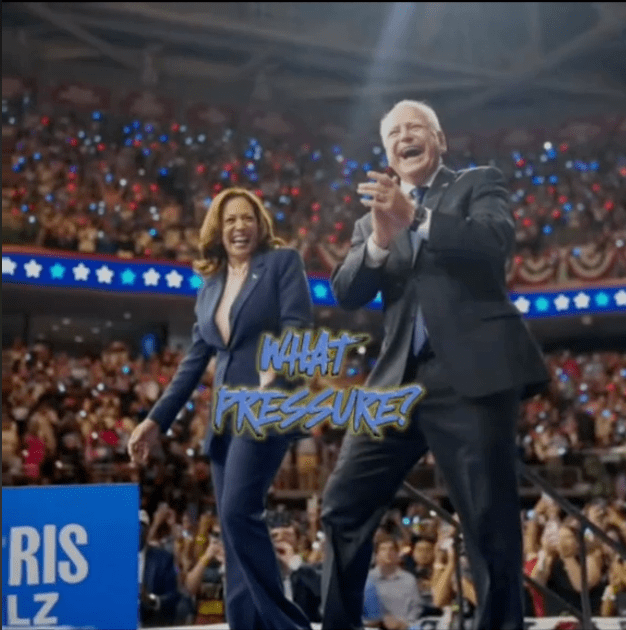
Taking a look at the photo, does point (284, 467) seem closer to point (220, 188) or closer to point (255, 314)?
point (255, 314)

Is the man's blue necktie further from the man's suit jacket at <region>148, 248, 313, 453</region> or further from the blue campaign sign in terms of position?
the blue campaign sign

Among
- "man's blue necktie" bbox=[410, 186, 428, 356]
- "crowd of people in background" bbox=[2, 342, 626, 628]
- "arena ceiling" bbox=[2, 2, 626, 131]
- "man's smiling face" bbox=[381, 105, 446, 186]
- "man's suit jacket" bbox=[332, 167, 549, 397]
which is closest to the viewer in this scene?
"man's suit jacket" bbox=[332, 167, 549, 397]

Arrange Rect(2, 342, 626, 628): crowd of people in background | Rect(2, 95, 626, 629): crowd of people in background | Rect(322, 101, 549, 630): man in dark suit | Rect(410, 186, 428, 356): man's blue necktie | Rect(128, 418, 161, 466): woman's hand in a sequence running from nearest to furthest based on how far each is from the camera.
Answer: Rect(322, 101, 549, 630): man in dark suit → Rect(410, 186, 428, 356): man's blue necktie → Rect(128, 418, 161, 466): woman's hand → Rect(2, 342, 626, 628): crowd of people in background → Rect(2, 95, 626, 629): crowd of people in background

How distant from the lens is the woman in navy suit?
3.18 m

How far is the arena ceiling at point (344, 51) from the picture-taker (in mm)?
13133

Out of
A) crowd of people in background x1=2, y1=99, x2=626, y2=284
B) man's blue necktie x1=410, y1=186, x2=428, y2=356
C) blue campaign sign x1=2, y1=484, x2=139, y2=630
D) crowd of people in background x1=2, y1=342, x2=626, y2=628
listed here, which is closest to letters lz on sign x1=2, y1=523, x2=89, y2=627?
blue campaign sign x1=2, y1=484, x2=139, y2=630

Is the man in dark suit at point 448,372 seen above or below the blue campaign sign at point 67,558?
above

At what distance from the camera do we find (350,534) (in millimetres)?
3059

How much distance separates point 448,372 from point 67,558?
1264 millimetres

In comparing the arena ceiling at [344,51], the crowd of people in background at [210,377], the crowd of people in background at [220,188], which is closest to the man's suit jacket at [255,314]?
the crowd of people in background at [210,377]

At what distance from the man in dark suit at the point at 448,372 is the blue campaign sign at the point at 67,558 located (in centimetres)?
70

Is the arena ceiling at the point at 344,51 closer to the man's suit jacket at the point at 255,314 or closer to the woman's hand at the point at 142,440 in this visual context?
the man's suit jacket at the point at 255,314

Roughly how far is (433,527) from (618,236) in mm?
4460

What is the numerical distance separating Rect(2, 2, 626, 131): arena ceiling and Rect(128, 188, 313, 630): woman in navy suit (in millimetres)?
9471
